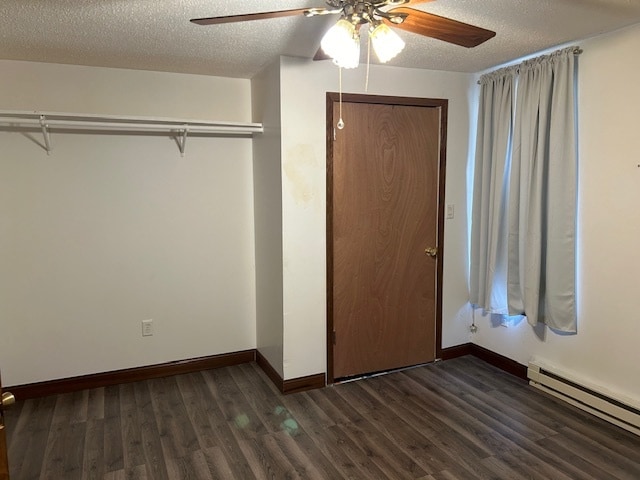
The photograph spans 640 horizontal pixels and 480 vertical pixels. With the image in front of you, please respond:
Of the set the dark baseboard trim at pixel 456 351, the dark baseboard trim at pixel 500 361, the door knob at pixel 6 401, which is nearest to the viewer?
the door knob at pixel 6 401

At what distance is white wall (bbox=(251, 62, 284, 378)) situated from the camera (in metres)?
3.15

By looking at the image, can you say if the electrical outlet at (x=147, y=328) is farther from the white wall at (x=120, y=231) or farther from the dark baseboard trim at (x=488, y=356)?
the dark baseboard trim at (x=488, y=356)

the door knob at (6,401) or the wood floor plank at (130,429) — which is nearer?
the door knob at (6,401)

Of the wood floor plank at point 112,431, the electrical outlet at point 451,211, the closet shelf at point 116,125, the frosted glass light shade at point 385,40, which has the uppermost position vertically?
the frosted glass light shade at point 385,40

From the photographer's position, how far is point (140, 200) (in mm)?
3334

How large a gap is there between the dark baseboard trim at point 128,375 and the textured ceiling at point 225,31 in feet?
7.05

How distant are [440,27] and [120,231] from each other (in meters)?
2.51

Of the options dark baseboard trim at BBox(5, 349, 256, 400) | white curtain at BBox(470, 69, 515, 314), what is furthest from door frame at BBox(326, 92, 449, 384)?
dark baseboard trim at BBox(5, 349, 256, 400)

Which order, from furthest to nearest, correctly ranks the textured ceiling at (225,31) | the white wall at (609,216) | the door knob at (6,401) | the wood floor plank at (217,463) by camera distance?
the white wall at (609,216) < the wood floor plank at (217,463) < the textured ceiling at (225,31) < the door knob at (6,401)

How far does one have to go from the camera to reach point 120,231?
3.30m

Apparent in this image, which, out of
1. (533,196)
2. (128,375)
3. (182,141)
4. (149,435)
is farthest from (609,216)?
(128,375)

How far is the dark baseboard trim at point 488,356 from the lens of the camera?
342 cm

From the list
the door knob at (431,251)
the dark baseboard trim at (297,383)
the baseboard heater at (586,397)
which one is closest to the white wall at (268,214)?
the dark baseboard trim at (297,383)

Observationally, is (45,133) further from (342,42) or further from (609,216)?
(609,216)
